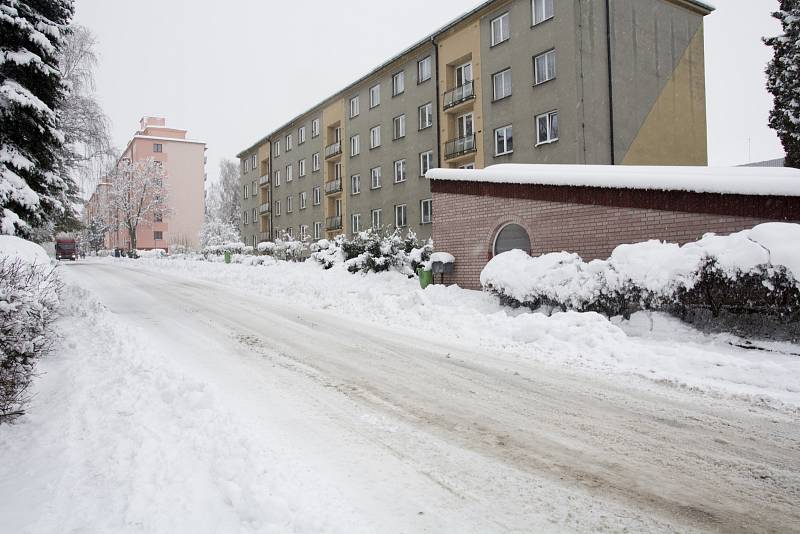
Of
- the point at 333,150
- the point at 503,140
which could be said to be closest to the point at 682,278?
the point at 503,140

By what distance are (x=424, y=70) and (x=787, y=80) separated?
57.5ft

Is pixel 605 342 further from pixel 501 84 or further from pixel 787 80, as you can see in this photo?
pixel 787 80

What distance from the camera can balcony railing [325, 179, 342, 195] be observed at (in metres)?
35.9

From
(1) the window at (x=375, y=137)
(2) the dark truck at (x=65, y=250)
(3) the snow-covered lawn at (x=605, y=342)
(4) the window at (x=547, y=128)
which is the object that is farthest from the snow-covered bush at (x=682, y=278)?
(2) the dark truck at (x=65, y=250)

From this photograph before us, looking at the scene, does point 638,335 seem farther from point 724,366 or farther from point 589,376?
point 589,376

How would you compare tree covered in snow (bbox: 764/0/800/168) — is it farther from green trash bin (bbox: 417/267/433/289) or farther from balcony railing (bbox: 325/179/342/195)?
balcony railing (bbox: 325/179/342/195)

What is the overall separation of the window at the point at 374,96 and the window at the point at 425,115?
16.2 ft

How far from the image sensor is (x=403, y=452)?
3438mm

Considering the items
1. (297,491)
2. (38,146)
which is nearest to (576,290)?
(297,491)

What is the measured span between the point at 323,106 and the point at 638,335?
35186mm

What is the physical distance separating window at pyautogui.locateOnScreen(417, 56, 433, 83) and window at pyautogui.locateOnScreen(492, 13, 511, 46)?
4920 millimetres

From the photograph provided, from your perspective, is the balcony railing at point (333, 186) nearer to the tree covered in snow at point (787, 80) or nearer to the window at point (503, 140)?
the window at point (503, 140)

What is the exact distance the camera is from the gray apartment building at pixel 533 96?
2056cm

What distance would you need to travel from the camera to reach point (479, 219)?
1243cm
